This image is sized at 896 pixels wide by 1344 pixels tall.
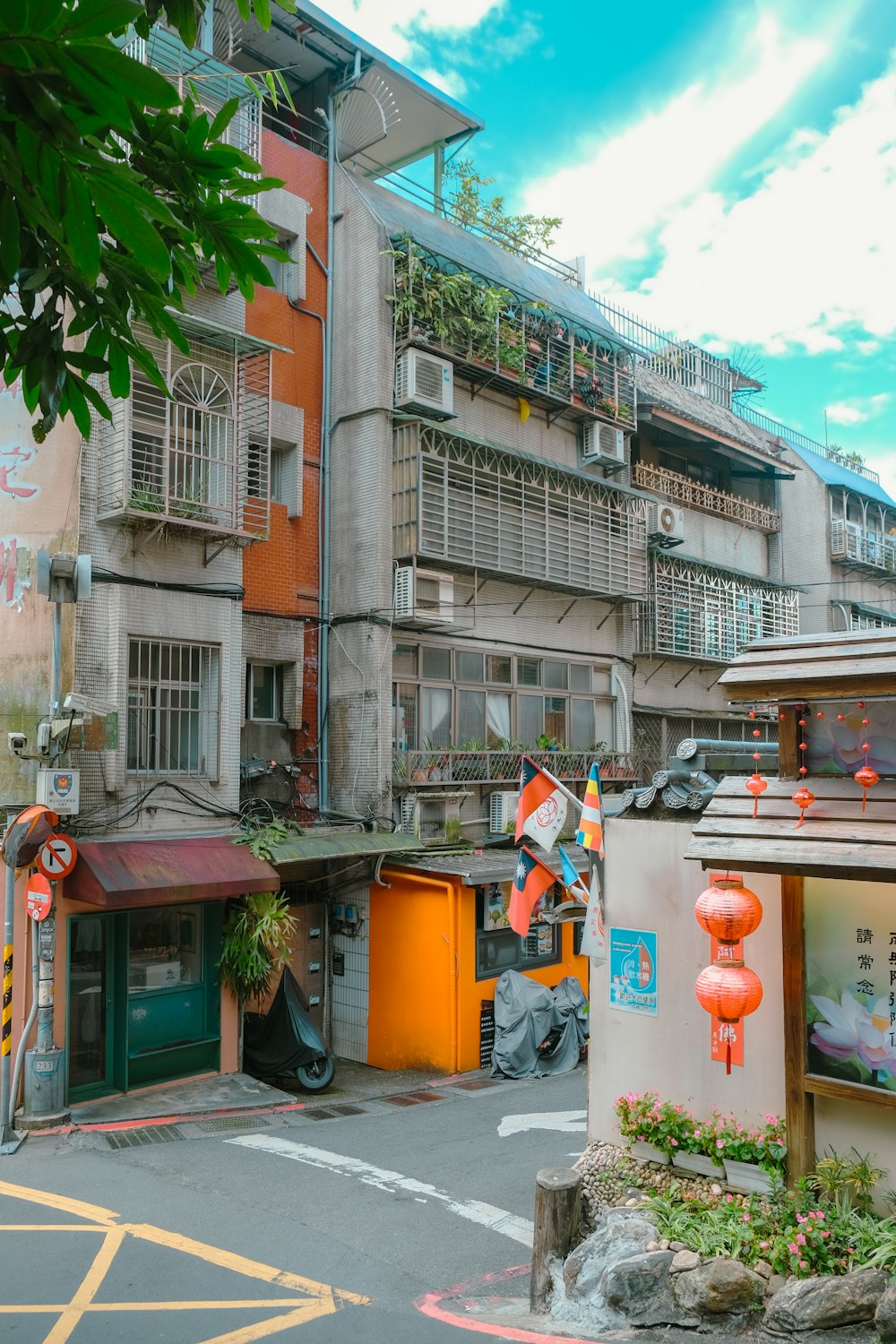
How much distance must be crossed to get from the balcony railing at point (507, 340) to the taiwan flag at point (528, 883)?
9.61 metres

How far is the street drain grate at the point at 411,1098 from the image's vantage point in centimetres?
1491

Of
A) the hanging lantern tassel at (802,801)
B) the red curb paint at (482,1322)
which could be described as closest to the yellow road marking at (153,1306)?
the red curb paint at (482,1322)

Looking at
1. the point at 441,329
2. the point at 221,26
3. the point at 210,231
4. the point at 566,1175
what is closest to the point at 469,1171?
the point at 566,1175

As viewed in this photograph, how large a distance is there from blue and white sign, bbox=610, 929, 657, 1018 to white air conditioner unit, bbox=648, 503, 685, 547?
15371 mm

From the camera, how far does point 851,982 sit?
7.35m

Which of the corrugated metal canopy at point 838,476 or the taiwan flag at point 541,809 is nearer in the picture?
the taiwan flag at point 541,809

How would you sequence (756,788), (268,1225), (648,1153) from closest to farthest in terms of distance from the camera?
1. (756,788)
2. (648,1153)
3. (268,1225)

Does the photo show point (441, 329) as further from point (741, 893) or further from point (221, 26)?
point (741, 893)

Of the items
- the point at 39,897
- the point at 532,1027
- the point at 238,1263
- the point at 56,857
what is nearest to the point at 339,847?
the point at 532,1027

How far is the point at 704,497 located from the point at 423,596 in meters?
10.6

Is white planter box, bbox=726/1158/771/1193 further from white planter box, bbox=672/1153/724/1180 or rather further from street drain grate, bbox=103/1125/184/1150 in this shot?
street drain grate, bbox=103/1125/184/1150

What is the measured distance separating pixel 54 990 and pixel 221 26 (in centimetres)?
1522

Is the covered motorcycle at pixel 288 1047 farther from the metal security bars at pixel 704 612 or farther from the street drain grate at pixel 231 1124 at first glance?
the metal security bars at pixel 704 612

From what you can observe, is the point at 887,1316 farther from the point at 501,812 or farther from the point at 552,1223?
the point at 501,812
